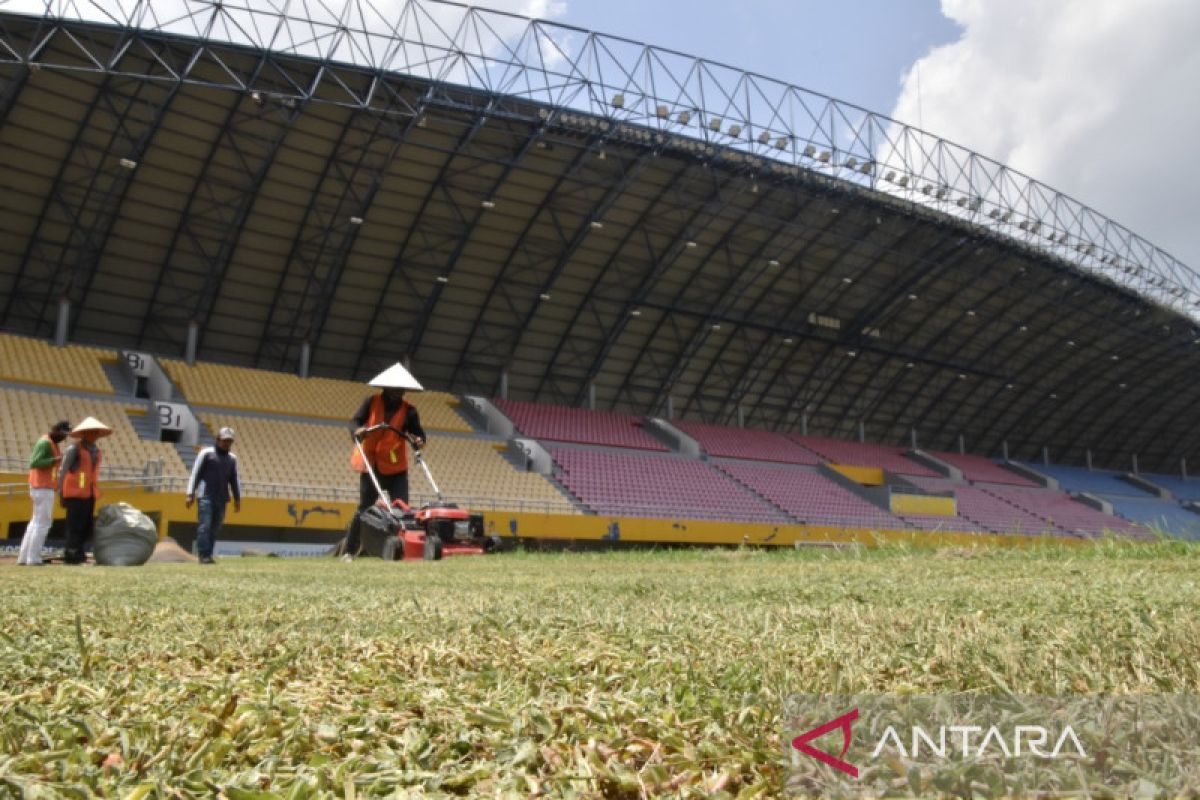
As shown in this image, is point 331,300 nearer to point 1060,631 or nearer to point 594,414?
point 594,414

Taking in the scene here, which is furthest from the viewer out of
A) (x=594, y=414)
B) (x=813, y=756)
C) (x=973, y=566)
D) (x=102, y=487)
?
(x=594, y=414)

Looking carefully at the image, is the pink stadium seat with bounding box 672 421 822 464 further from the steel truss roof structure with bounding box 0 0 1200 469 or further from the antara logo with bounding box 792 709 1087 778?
the antara logo with bounding box 792 709 1087 778

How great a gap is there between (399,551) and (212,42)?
16828mm

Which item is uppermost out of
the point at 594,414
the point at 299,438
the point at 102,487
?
the point at 594,414

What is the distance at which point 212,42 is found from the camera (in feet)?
73.8

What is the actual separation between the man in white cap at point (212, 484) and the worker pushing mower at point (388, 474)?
5.33 ft

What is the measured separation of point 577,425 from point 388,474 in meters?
27.3

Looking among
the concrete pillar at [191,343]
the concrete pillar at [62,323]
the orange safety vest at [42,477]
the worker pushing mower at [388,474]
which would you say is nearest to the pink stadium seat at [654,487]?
the concrete pillar at [191,343]

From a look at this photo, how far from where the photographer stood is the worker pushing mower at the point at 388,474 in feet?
37.6

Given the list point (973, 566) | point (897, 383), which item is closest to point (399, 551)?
point (973, 566)

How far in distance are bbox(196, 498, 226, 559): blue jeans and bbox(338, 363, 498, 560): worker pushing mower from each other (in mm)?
1726

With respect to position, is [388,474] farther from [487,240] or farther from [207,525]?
[487,240]

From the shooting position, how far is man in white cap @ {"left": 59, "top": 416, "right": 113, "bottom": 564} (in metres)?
10.8

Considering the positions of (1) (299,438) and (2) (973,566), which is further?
(1) (299,438)
